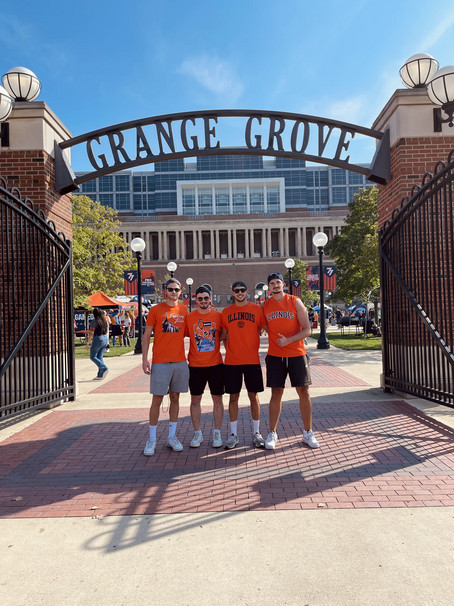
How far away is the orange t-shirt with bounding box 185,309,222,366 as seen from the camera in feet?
16.3

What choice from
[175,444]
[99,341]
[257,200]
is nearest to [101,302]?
[99,341]

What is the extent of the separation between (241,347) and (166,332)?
0.82 metres

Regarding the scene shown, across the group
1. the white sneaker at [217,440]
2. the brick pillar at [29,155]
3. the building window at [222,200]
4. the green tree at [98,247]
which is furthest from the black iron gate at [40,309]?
the building window at [222,200]

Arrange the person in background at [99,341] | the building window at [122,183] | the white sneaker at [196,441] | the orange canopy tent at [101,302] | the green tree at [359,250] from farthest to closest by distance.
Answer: the building window at [122,183], the green tree at [359,250], the orange canopy tent at [101,302], the person in background at [99,341], the white sneaker at [196,441]

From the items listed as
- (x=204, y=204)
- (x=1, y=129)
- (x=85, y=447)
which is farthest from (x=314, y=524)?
(x=204, y=204)

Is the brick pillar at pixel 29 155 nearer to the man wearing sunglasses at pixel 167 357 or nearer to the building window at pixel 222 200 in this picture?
the man wearing sunglasses at pixel 167 357

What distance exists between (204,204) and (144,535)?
85.7 meters

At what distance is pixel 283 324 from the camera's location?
4.90 metres

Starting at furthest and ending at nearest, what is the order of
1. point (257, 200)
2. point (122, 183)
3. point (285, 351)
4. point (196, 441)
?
point (257, 200) → point (122, 183) → point (196, 441) → point (285, 351)

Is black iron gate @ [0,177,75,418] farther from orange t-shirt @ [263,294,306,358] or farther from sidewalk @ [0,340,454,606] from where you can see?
orange t-shirt @ [263,294,306,358]

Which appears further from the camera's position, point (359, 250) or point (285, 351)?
point (359, 250)

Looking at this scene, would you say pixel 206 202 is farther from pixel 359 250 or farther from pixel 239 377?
pixel 239 377

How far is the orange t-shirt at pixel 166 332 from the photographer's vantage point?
496cm

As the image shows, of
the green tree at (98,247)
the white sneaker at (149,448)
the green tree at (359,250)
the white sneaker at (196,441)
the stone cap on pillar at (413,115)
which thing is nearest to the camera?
the white sneaker at (149,448)
